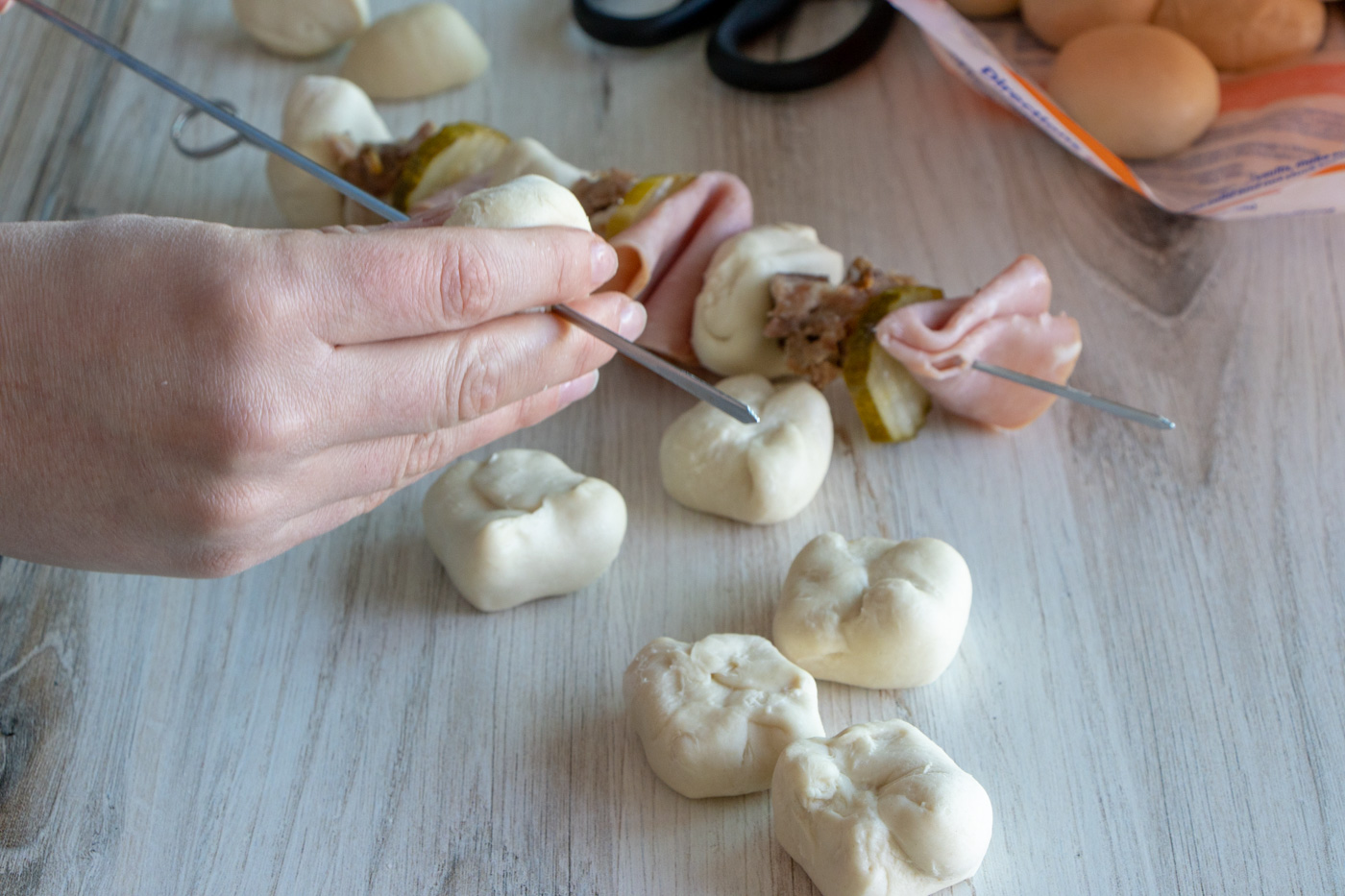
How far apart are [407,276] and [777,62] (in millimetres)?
1241

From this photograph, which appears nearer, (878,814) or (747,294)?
(878,814)

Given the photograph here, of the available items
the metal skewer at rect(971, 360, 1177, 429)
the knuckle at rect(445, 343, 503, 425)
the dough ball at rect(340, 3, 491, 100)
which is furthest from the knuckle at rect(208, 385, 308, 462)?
the dough ball at rect(340, 3, 491, 100)

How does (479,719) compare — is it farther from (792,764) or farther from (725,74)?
(725,74)

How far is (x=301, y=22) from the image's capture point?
6.60 feet

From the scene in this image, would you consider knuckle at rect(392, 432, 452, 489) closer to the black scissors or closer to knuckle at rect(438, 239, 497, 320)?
knuckle at rect(438, 239, 497, 320)

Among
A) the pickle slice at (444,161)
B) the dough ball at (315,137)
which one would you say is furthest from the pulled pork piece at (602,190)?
the dough ball at (315,137)

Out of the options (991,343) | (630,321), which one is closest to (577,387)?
(630,321)

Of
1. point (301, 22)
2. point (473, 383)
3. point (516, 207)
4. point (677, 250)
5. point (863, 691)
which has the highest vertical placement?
point (516, 207)

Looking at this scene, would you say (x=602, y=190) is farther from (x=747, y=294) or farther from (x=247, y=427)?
(x=247, y=427)

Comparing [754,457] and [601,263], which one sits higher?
[601,263]

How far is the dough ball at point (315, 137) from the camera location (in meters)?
1.64

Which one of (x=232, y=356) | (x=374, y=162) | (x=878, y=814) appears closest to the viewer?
(x=232, y=356)

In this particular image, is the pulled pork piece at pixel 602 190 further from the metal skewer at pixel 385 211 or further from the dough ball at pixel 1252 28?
the dough ball at pixel 1252 28

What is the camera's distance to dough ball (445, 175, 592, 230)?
101cm
